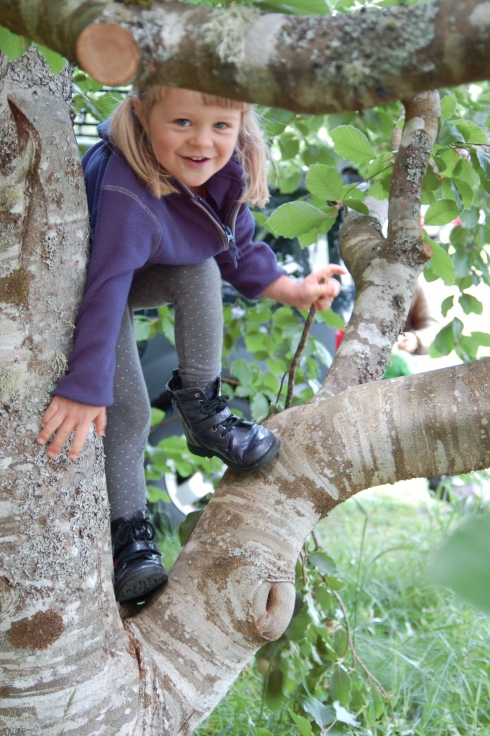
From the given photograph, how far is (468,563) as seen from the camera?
350 millimetres

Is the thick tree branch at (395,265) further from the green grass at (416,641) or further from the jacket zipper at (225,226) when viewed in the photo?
the green grass at (416,641)

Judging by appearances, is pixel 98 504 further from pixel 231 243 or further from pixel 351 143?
pixel 351 143

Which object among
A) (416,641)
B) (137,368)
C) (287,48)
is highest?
(287,48)

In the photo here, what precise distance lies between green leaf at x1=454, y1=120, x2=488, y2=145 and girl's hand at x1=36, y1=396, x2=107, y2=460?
44.9 inches

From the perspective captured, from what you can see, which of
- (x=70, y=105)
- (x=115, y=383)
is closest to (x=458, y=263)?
(x=115, y=383)

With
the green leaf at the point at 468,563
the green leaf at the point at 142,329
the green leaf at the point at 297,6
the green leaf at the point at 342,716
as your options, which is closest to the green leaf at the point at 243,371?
the green leaf at the point at 142,329

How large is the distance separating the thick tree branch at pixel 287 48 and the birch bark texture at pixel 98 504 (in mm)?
472

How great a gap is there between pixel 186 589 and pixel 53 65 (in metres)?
0.95

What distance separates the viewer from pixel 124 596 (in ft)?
4.69

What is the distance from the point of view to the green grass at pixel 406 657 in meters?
1.97

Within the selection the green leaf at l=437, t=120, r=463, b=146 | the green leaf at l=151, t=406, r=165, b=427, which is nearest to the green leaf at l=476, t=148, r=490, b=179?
the green leaf at l=437, t=120, r=463, b=146

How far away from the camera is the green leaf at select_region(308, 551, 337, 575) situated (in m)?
1.84

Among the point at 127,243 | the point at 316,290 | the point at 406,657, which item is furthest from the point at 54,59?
the point at 406,657

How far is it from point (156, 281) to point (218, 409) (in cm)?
35
